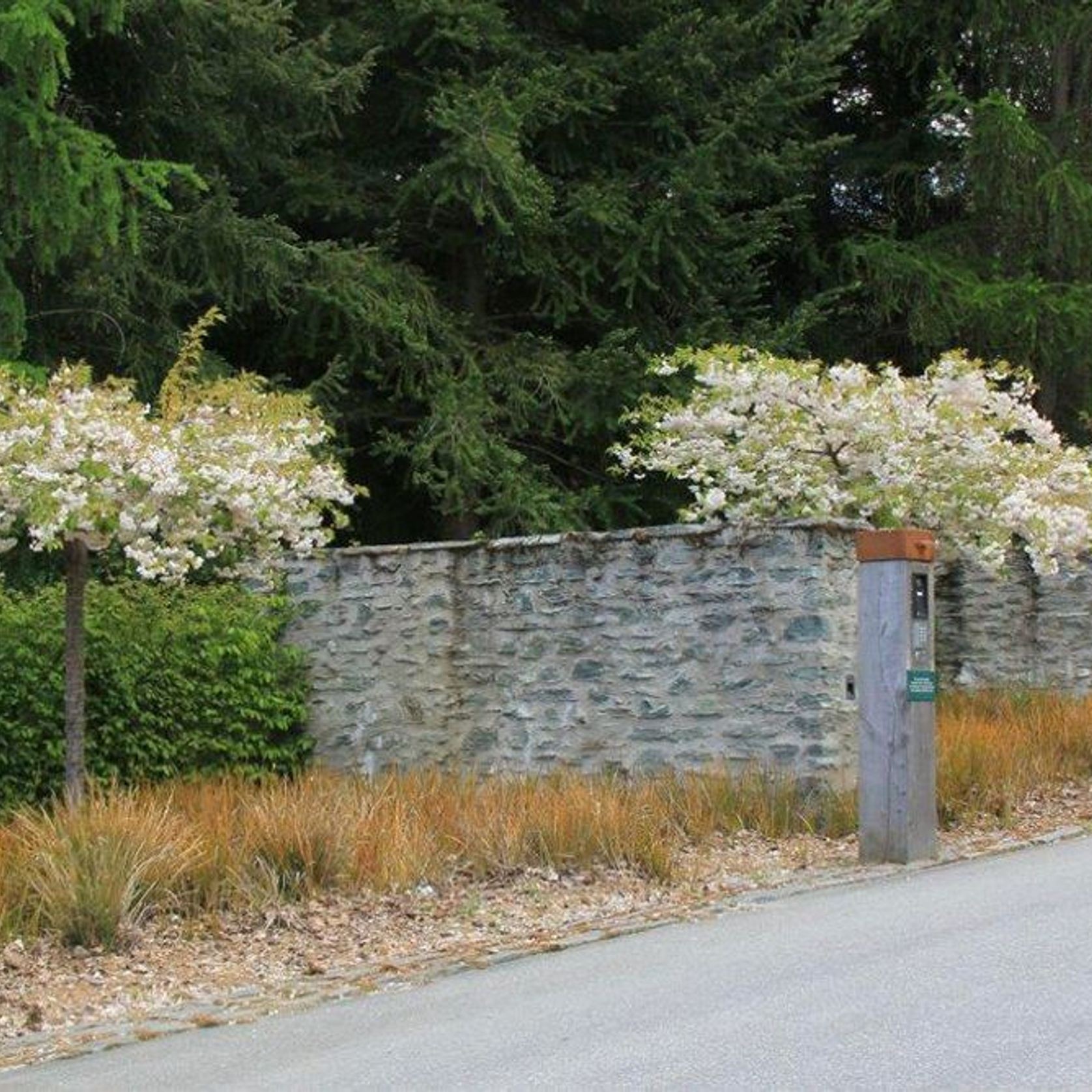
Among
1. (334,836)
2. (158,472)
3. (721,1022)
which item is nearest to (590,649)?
(158,472)

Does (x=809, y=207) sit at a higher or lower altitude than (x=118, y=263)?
higher

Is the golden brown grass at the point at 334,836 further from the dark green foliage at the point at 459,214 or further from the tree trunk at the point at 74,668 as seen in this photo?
the dark green foliage at the point at 459,214

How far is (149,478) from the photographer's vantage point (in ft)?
33.2

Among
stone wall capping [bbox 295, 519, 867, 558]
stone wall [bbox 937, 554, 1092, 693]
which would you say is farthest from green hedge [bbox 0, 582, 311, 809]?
stone wall [bbox 937, 554, 1092, 693]

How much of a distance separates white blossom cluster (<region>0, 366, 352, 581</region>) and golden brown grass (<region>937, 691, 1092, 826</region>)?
4.82m

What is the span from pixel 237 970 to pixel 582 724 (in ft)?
19.0

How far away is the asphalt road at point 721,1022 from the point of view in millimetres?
5555

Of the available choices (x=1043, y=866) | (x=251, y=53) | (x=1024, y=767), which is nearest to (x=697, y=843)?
(x=1043, y=866)

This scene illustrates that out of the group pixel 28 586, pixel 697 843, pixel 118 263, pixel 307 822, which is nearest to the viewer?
pixel 307 822

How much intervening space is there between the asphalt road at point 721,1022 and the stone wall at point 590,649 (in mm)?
3920

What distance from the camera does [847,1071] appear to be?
5449 millimetres

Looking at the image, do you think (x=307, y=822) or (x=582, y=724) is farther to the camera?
(x=582, y=724)

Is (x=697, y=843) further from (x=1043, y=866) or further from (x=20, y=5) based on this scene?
(x=20, y=5)

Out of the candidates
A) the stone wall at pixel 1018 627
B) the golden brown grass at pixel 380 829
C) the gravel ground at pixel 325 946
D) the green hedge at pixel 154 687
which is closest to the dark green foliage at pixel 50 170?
the green hedge at pixel 154 687
